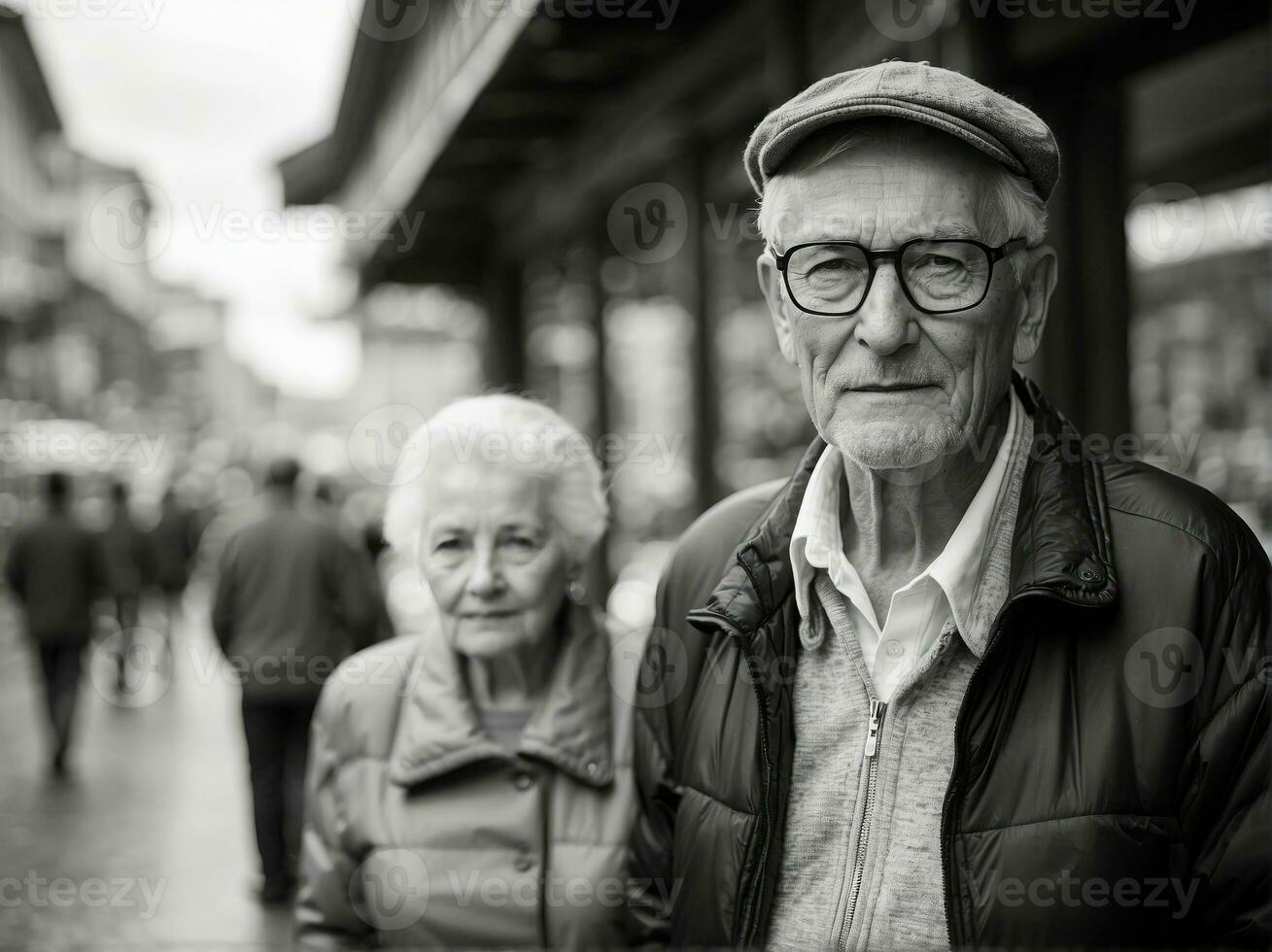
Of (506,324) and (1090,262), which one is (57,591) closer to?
(506,324)

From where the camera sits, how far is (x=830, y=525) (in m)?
2.06

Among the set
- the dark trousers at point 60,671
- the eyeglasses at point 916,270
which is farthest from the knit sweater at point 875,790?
the dark trousers at point 60,671

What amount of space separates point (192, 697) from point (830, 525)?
12.3 m

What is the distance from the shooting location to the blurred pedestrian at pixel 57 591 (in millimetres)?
9555

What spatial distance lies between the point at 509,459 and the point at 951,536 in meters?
1.16

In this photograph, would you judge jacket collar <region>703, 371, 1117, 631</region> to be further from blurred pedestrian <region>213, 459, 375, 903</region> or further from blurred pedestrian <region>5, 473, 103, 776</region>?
blurred pedestrian <region>5, 473, 103, 776</region>

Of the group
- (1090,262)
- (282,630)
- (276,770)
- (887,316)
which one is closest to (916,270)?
(887,316)

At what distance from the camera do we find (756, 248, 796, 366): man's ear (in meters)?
2.03

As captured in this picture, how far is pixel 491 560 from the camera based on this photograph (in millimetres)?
2816

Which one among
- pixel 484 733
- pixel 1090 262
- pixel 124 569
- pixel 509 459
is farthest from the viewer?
pixel 124 569

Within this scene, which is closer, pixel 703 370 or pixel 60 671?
pixel 703 370

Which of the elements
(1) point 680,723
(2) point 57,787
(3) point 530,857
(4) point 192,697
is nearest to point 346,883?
(3) point 530,857

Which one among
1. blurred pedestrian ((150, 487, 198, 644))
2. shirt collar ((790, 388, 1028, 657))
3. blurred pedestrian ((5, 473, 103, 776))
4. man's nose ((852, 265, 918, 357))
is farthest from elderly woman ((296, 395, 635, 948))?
blurred pedestrian ((150, 487, 198, 644))

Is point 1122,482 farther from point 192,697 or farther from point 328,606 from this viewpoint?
point 192,697
